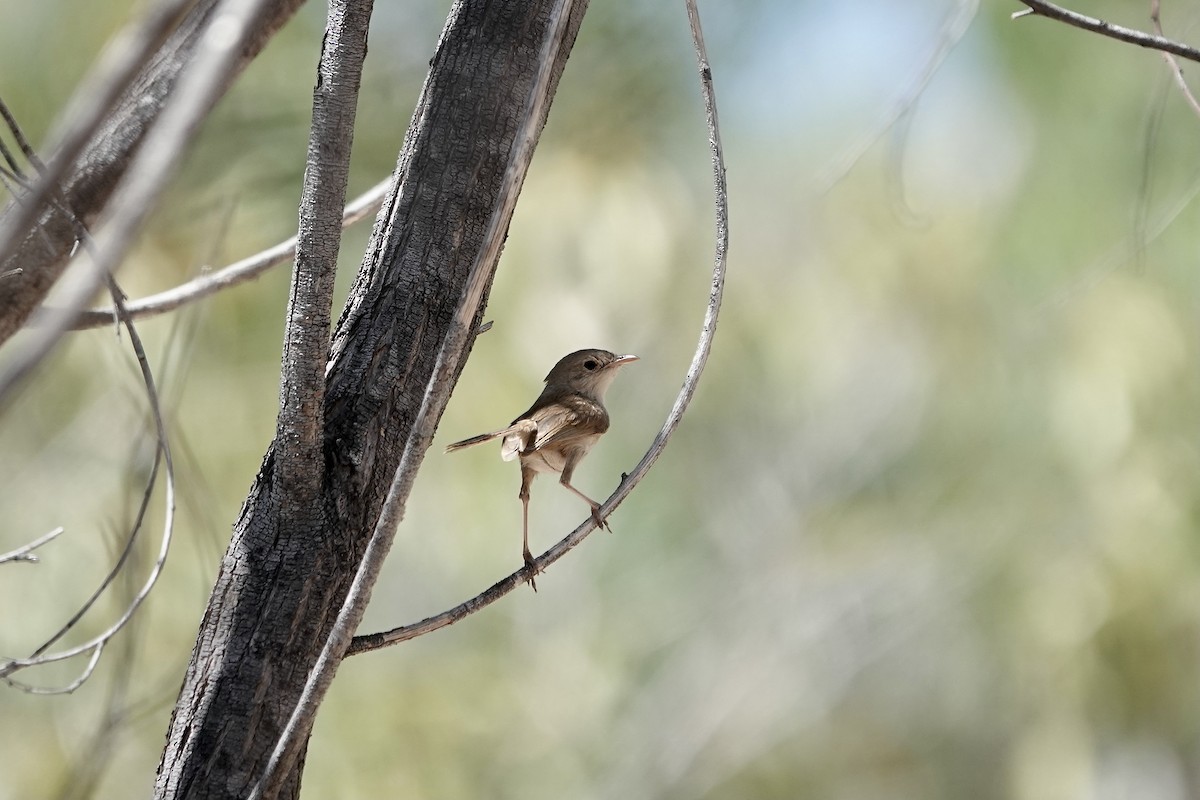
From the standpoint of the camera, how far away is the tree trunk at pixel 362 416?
5.29ft

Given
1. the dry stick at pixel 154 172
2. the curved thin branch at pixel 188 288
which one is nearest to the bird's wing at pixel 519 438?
the curved thin branch at pixel 188 288

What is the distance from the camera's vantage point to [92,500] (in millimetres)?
6469

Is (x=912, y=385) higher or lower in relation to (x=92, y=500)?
higher

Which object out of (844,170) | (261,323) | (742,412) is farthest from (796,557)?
(844,170)

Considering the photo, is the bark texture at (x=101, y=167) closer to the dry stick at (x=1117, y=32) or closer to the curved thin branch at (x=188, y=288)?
the curved thin branch at (x=188, y=288)

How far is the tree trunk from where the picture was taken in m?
1.61

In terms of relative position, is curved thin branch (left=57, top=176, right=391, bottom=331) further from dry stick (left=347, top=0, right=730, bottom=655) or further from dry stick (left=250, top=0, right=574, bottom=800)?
dry stick (left=250, top=0, right=574, bottom=800)

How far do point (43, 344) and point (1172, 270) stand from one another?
8941mm

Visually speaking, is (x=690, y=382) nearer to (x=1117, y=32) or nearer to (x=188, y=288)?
(x=1117, y=32)

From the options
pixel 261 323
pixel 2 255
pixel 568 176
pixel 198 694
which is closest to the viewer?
pixel 2 255

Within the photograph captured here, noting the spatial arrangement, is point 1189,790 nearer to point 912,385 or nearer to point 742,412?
point 912,385

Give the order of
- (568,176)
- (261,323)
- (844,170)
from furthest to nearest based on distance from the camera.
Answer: (568,176) → (261,323) → (844,170)

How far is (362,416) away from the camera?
176 cm

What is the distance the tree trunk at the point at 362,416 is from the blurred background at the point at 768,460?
5.00m
